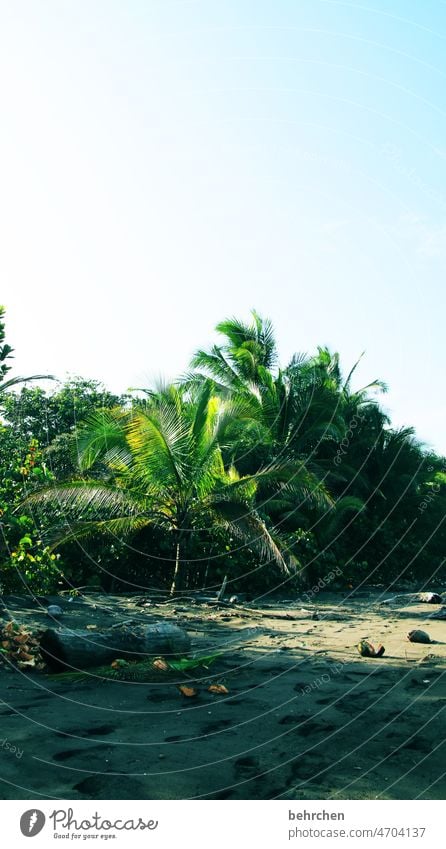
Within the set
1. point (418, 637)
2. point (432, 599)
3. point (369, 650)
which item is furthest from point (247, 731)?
point (432, 599)

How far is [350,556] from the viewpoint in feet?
70.7

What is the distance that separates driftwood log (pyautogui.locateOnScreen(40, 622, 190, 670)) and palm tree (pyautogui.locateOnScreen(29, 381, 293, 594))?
21.3ft

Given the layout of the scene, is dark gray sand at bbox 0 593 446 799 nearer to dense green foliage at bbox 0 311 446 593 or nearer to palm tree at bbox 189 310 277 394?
dense green foliage at bbox 0 311 446 593

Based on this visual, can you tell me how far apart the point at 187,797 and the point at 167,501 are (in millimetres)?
11300

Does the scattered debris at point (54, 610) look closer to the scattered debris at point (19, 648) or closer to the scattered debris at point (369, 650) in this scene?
the scattered debris at point (19, 648)

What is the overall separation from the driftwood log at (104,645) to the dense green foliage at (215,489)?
8.17 feet

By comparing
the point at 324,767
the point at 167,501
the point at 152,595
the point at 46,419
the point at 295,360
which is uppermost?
the point at 295,360

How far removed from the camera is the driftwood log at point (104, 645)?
6.59 m

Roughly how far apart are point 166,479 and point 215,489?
1127mm

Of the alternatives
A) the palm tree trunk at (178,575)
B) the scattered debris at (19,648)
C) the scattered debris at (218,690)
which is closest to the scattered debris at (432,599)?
the palm tree trunk at (178,575)

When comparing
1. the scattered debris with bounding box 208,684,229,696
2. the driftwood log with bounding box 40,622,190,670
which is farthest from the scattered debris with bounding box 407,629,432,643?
the scattered debris with bounding box 208,684,229,696

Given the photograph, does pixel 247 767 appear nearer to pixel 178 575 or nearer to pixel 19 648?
pixel 19 648
